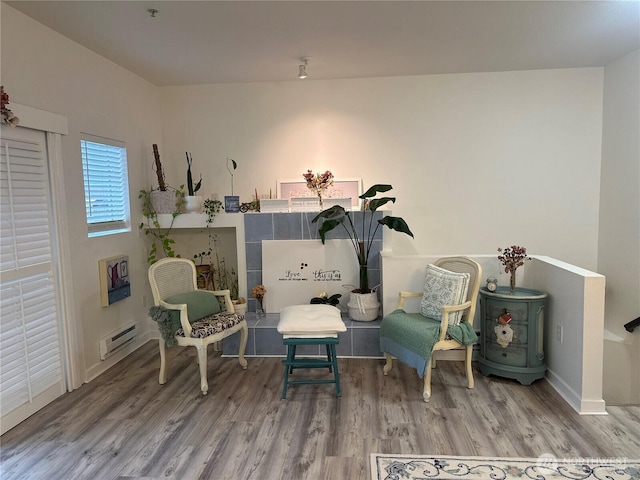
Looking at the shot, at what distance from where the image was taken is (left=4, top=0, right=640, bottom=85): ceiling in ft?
8.84

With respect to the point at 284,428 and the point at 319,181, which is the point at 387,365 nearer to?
the point at 284,428

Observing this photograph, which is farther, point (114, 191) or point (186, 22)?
point (114, 191)

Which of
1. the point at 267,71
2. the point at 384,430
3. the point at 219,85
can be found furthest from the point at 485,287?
the point at 219,85

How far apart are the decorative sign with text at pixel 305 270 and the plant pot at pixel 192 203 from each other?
2.69 ft

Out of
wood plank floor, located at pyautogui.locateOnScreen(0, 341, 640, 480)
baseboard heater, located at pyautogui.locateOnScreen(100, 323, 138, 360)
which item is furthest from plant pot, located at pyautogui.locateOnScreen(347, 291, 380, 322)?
baseboard heater, located at pyautogui.locateOnScreen(100, 323, 138, 360)

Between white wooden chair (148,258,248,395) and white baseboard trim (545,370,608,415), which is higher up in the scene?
white wooden chair (148,258,248,395)

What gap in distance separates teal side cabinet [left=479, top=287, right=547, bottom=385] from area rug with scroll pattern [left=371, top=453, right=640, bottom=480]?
0.92 m

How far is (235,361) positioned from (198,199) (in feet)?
5.54

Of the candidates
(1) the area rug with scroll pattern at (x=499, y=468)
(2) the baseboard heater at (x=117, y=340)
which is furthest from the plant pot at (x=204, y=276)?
(1) the area rug with scroll pattern at (x=499, y=468)

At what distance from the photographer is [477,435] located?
8.23 feet

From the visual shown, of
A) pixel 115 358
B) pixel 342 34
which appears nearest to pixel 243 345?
pixel 115 358

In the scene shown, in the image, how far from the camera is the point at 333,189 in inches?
175

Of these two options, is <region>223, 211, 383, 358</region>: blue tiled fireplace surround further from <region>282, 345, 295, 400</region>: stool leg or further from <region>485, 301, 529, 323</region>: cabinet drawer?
<region>485, 301, 529, 323</region>: cabinet drawer

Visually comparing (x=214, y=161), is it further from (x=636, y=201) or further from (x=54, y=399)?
(x=636, y=201)
